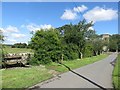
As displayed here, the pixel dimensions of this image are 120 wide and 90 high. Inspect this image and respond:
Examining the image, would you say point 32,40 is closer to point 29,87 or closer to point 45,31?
point 45,31

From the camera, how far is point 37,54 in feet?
83.1

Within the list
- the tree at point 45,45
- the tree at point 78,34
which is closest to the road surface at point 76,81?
the tree at point 45,45

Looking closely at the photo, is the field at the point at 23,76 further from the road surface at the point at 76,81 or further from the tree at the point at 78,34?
the tree at the point at 78,34

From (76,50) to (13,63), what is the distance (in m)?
20.2

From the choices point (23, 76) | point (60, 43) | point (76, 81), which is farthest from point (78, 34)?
point (76, 81)

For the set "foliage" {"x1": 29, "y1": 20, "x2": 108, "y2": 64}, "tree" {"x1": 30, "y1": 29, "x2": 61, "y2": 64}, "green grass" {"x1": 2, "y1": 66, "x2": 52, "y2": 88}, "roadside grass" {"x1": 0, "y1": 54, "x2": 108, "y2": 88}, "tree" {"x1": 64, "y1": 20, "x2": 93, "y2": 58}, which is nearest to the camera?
"green grass" {"x1": 2, "y1": 66, "x2": 52, "y2": 88}

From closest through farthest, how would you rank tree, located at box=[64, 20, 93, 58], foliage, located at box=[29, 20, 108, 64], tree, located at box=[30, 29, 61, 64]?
1. tree, located at box=[30, 29, 61, 64]
2. foliage, located at box=[29, 20, 108, 64]
3. tree, located at box=[64, 20, 93, 58]

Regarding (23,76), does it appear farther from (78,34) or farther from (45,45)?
(78,34)

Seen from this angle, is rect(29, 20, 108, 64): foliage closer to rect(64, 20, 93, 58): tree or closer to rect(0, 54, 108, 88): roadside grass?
rect(64, 20, 93, 58): tree

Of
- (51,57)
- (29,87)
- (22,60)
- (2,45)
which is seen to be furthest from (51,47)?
(29,87)

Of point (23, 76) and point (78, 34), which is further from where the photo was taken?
point (78, 34)

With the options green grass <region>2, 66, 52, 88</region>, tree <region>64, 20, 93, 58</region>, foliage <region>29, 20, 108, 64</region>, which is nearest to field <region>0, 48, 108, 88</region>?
green grass <region>2, 66, 52, 88</region>

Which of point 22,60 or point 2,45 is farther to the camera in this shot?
point 22,60

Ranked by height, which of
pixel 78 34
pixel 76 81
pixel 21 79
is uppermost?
pixel 78 34
